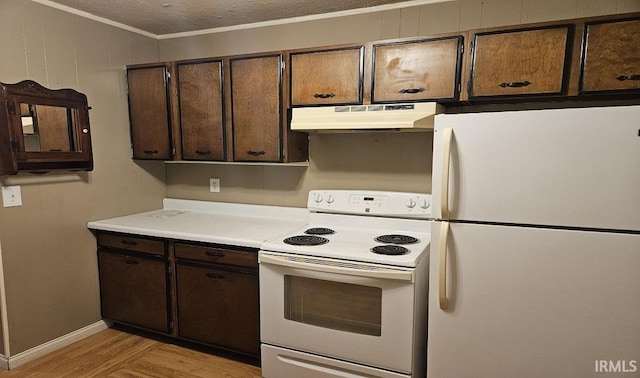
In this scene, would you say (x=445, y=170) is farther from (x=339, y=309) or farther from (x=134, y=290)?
(x=134, y=290)

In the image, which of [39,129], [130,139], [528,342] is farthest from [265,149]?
[528,342]

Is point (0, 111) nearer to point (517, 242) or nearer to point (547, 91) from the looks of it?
point (517, 242)

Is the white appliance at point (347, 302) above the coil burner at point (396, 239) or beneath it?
beneath

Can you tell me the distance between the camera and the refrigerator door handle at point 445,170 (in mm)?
1705

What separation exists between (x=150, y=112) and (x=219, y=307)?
160 centimetres

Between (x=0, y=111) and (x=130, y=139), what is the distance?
3.01ft

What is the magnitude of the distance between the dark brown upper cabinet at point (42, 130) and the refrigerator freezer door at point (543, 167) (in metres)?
2.42

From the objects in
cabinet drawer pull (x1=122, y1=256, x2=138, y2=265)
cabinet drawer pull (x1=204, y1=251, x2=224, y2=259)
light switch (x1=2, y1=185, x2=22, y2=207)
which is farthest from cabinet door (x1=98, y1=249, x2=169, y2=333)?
light switch (x1=2, y1=185, x2=22, y2=207)

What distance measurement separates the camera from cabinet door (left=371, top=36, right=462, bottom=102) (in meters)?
2.12

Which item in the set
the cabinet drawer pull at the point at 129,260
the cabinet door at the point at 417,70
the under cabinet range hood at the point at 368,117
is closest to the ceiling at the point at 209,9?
the cabinet door at the point at 417,70

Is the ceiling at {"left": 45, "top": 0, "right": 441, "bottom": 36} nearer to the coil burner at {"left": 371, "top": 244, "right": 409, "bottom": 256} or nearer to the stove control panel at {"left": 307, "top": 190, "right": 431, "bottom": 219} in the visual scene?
the stove control panel at {"left": 307, "top": 190, "right": 431, "bottom": 219}

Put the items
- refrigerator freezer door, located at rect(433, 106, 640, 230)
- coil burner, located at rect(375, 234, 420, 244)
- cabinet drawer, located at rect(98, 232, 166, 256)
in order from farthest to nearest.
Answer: cabinet drawer, located at rect(98, 232, 166, 256), coil burner, located at rect(375, 234, 420, 244), refrigerator freezer door, located at rect(433, 106, 640, 230)

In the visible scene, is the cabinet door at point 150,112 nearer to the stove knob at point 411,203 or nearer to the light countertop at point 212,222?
the light countertop at point 212,222

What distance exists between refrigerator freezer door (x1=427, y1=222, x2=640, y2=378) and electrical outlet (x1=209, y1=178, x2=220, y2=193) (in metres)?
2.01
